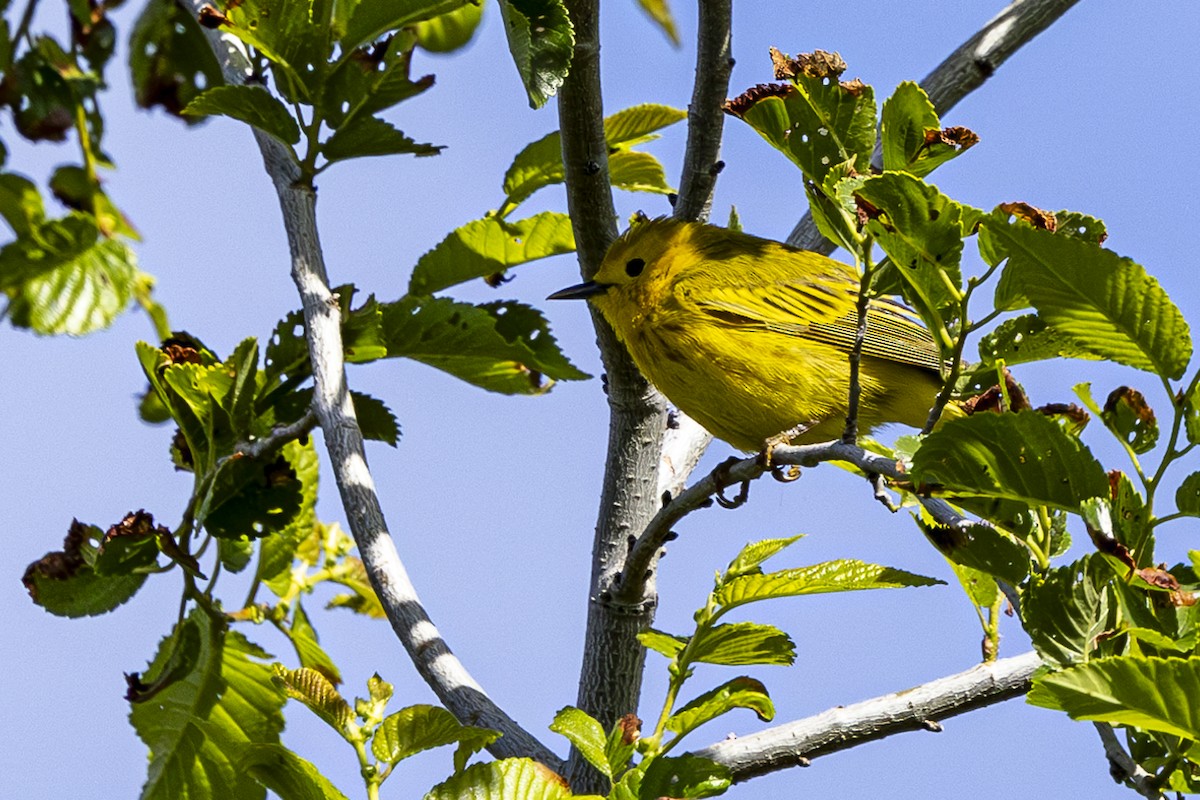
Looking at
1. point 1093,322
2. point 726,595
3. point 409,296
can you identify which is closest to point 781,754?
point 726,595

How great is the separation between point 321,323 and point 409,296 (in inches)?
16.6

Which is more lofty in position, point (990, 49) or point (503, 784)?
point (990, 49)

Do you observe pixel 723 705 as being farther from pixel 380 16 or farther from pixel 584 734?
pixel 380 16

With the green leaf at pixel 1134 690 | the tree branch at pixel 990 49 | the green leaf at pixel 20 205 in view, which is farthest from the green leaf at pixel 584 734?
the green leaf at pixel 20 205

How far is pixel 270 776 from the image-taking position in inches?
93.4

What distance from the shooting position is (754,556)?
8.23 feet

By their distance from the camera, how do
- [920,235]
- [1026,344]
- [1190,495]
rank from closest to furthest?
1. [1190,495]
2. [920,235]
3. [1026,344]

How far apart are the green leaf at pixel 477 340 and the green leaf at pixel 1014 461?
1745 millimetres

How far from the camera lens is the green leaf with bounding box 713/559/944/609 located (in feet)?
8.02

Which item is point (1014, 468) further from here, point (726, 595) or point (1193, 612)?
point (726, 595)

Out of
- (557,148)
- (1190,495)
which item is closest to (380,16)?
(557,148)

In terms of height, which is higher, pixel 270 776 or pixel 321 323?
pixel 321 323

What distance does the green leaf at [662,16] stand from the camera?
4184mm

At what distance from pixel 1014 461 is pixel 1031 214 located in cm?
36
